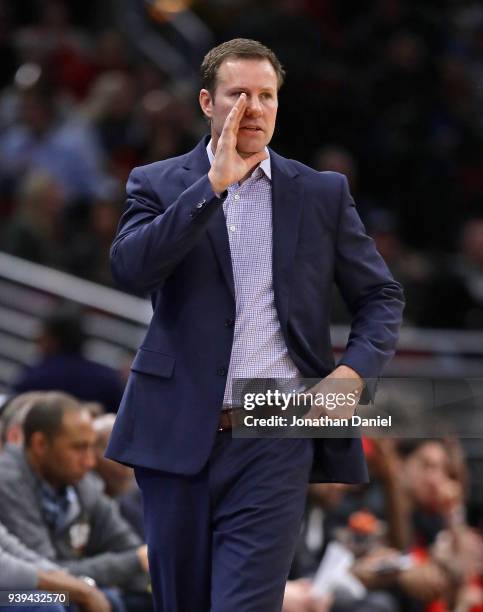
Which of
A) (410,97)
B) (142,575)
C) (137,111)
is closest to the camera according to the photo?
(142,575)

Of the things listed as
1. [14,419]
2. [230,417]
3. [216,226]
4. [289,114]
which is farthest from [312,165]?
[230,417]

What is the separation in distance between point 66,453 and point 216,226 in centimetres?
171

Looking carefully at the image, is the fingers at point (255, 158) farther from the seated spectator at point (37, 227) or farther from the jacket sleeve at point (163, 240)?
the seated spectator at point (37, 227)

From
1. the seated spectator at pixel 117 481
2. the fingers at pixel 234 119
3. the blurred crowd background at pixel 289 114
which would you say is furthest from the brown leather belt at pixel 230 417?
Result: the blurred crowd background at pixel 289 114

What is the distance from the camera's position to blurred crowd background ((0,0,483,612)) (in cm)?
591

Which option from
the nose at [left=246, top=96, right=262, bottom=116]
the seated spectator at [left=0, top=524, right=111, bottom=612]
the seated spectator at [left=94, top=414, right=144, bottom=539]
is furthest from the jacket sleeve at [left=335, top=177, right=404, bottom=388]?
the seated spectator at [left=94, top=414, right=144, bottom=539]

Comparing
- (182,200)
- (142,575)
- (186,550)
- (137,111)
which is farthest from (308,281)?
(137,111)

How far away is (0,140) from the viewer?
439 inches

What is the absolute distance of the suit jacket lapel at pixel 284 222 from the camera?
3.94 meters

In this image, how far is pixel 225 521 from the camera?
390 centimetres

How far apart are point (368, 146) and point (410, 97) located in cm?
65

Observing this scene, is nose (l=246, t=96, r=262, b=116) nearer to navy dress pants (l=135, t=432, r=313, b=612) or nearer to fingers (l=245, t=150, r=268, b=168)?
fingers (l=245, t=150, r=268, b=168)

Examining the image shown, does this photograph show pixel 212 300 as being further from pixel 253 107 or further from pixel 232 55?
pixel 232 55

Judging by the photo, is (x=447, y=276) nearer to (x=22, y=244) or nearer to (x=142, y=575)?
(x=22, y=244)
